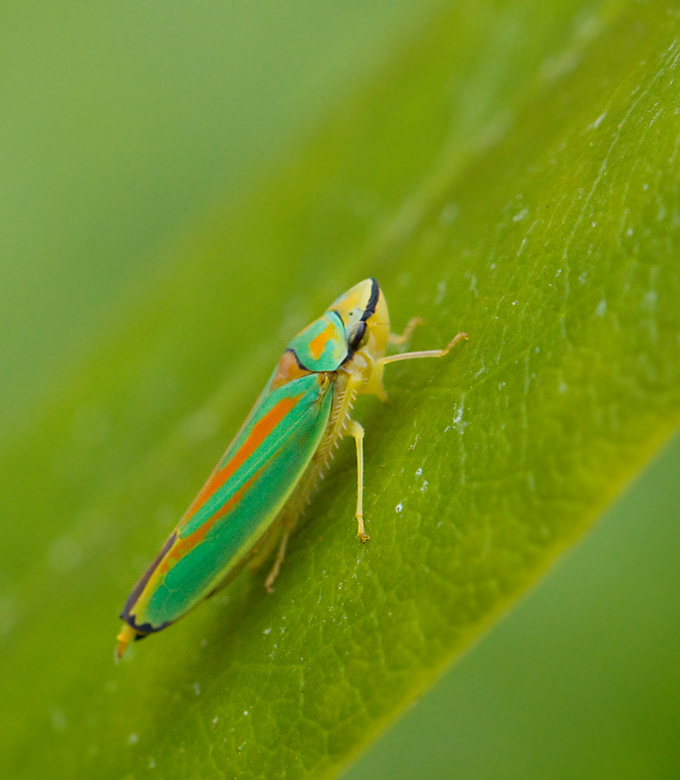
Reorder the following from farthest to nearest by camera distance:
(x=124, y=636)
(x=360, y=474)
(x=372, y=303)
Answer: (x=372, y=303) → (x=124, y=636) → (x=360, y=474)

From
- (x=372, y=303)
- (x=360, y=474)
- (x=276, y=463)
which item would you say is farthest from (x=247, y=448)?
(x=372, y=303)

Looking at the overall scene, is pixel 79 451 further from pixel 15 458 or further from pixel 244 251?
pixel 244 251

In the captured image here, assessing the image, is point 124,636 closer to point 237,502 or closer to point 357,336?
point 237,502

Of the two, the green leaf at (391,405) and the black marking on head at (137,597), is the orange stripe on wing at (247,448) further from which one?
the green leaf at (391,405)

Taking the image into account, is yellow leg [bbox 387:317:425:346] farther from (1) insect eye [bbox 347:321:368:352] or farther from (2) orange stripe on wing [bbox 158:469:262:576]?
(2) orange stripe on wing [bbox 158:469:262:576]

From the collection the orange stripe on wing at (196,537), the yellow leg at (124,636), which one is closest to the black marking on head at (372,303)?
the orange stripe on wing at (196,537)

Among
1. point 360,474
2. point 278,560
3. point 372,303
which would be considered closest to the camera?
point 360,474

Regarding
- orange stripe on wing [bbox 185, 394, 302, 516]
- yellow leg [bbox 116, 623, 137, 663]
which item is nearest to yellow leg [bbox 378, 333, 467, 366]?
orange stripe on wing [bbox 185, 394, 302, 516]
